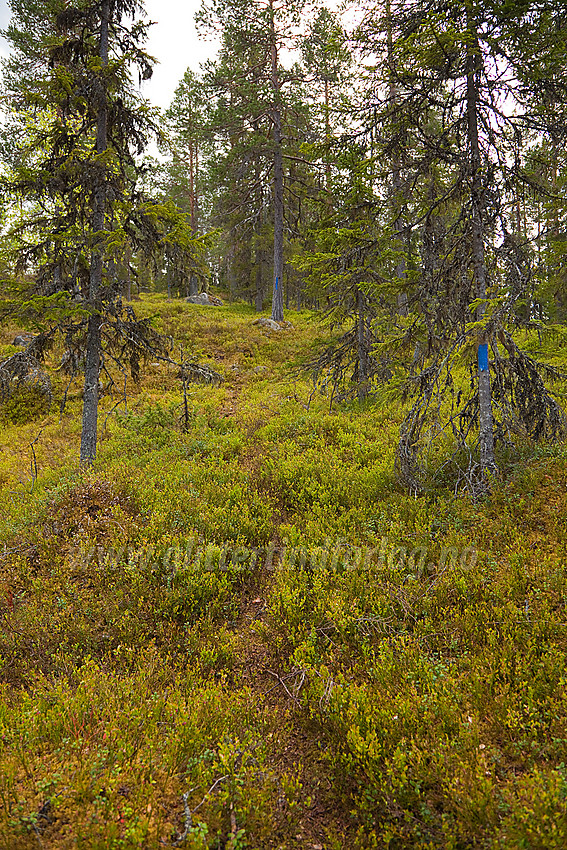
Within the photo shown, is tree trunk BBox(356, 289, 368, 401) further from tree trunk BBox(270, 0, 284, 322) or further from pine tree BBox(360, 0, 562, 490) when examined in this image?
tree trunk BBox(270, 0, 284, 322)

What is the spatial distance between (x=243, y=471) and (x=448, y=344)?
Result: 4844 mm

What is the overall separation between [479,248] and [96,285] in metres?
8.34

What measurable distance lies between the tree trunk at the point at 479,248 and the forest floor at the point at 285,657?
0.68 m

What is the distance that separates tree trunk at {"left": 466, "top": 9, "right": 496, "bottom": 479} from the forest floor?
0.68m

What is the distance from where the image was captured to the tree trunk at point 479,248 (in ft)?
22.1

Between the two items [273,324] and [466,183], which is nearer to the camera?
[466,183]

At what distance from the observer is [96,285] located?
32.7 ft

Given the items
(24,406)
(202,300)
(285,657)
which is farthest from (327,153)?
(202,300)

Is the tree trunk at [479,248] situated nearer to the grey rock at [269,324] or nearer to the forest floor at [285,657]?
the forest floor at [285,657]

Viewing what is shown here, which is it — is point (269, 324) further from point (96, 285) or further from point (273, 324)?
point (96, 285)

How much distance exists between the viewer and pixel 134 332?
1025 cm

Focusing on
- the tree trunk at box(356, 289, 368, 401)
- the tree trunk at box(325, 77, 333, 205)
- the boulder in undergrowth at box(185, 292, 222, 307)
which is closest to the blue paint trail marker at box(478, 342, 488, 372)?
the tree trunk at box(325, 77, 333, 205)

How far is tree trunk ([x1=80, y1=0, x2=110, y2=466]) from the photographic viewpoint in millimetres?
9797

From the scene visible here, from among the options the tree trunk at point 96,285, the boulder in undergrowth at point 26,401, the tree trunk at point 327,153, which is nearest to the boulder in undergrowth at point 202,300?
the tree trunk at point 327,153
